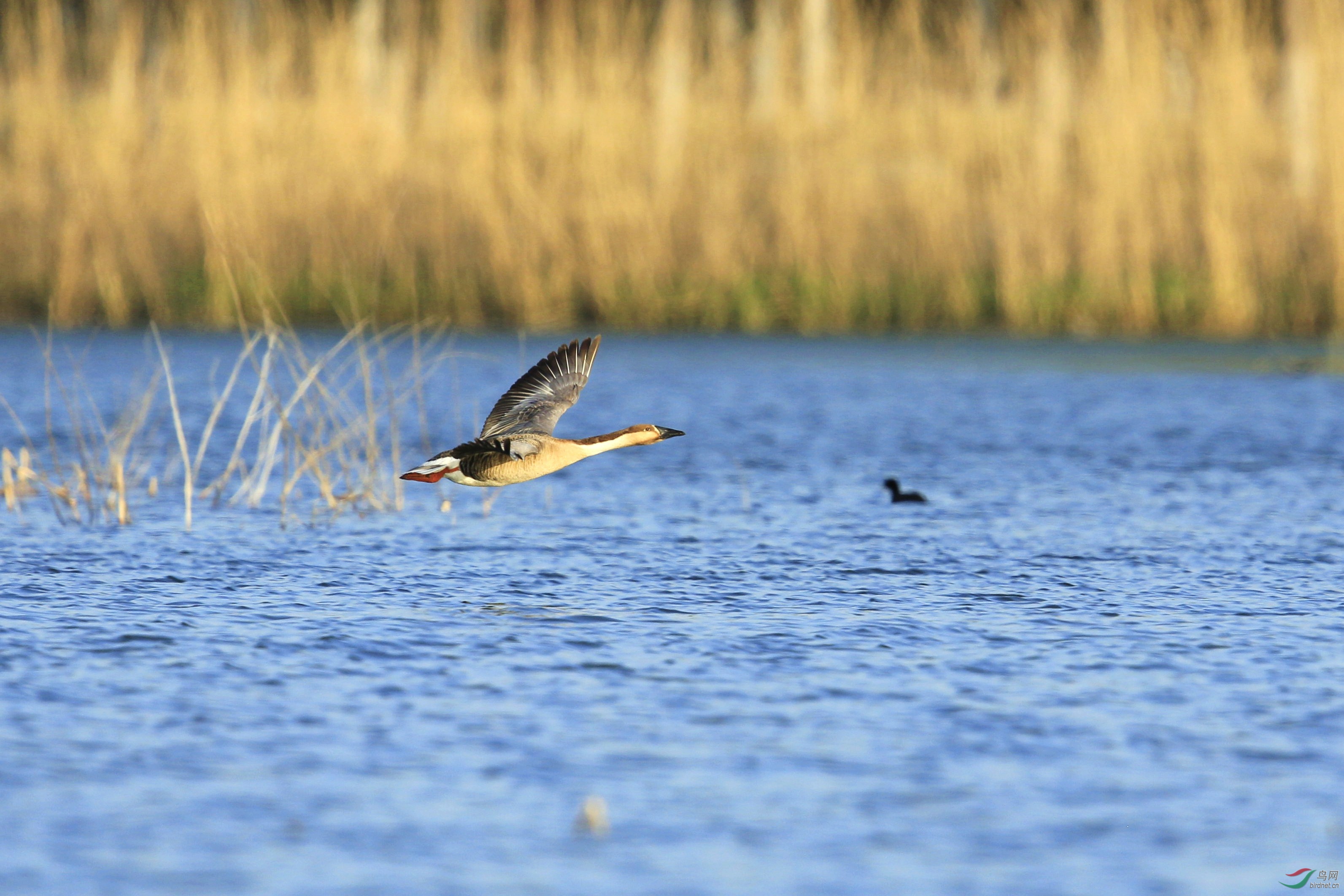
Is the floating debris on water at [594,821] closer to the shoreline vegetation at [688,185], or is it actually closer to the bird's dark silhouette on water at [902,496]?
the bird's dark silhouette on water at [902,496]

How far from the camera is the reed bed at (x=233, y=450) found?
920cm

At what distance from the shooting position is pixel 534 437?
7.54 m

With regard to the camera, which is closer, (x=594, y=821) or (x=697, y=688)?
(x=594, y=821)

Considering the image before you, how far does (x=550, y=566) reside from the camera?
853 centimetres

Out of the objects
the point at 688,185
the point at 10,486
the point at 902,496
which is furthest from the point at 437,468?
the point at 688,185

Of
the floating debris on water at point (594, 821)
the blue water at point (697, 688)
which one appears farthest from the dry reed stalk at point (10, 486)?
the floating debris on water at point (594, 821)

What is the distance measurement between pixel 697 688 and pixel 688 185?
1161cm

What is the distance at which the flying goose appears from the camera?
7.49 meters

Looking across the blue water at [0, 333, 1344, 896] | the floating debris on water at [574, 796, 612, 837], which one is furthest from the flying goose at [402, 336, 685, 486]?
the floating debris on water at [574, 796, 612, 837]

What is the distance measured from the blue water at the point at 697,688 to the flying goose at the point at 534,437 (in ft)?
1.62

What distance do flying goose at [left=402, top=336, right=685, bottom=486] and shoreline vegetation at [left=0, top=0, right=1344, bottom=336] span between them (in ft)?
29.4

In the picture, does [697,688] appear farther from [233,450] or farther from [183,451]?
[233,450]

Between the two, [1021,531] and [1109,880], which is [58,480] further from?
[1109,880]

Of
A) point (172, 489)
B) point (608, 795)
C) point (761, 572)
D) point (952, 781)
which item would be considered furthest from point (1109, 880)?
point (172, 489)
